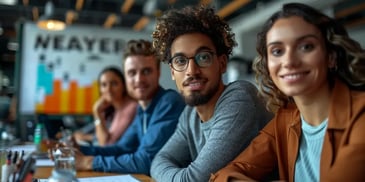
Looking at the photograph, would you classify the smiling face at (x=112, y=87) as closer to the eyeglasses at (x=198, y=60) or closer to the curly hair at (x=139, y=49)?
the curly hair at (x=139, y=49)

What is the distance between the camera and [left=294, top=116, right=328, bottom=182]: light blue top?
3.60 feet

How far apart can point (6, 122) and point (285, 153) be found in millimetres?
3921

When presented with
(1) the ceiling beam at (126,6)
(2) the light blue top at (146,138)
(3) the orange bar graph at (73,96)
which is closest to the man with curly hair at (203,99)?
(2) the light blue top at (146,138)

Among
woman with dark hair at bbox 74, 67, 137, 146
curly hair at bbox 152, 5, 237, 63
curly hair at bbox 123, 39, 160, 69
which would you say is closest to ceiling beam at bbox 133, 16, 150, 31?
woman with dark hair at bbox 74, 67, 137, 146

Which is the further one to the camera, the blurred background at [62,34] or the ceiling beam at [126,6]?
the ceiling beam at [126,6]

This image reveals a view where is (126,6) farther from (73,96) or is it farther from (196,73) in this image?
(196,73)

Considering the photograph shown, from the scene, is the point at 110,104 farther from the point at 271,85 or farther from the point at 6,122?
the point at 271,85

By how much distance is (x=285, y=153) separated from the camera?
1.23 m

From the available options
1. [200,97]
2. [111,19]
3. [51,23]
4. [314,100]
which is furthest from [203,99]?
[111,19]

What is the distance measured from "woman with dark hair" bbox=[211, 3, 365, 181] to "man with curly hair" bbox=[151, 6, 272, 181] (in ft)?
0.30

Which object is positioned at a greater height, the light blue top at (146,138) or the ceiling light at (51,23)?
the ceiling light at (51,23)

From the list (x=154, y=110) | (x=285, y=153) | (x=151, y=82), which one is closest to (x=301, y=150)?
(x=285, y=153)

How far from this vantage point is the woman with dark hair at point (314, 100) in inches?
38.9

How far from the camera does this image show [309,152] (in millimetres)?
1133
